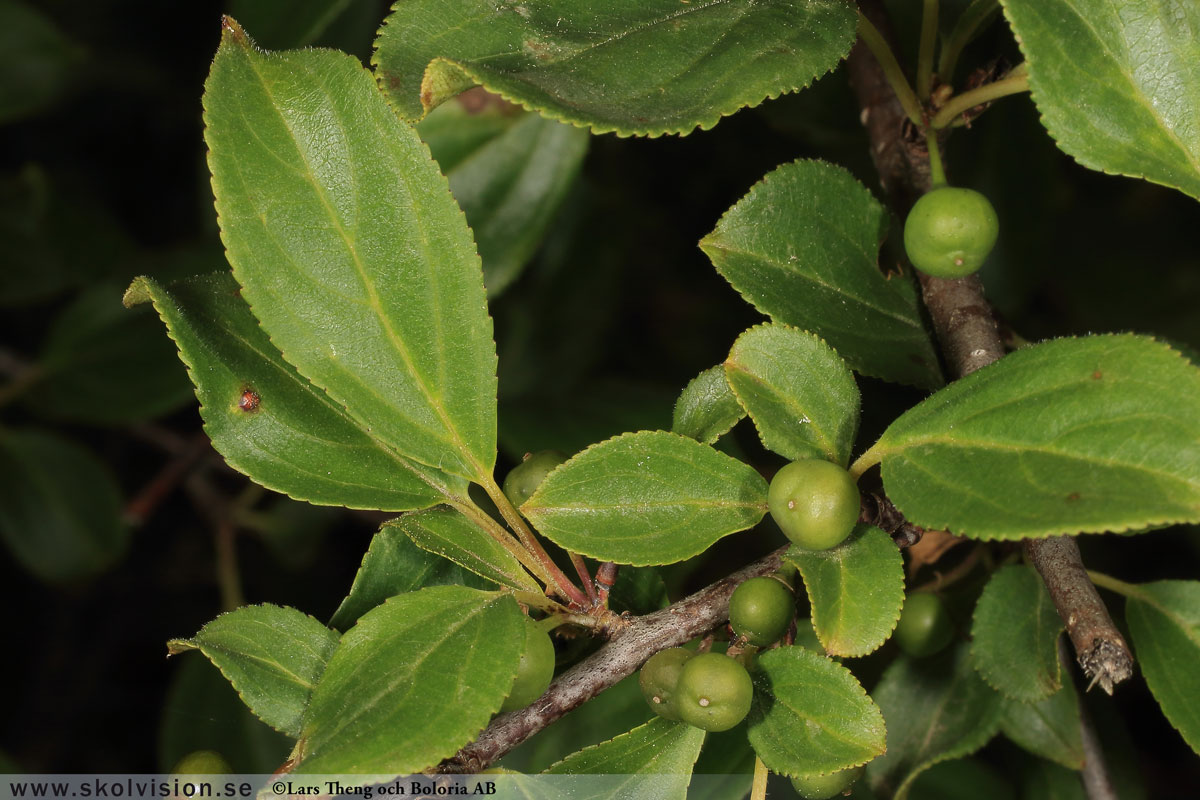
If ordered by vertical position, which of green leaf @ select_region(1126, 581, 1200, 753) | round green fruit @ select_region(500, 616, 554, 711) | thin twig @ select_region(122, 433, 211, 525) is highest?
round green fruit @ select_region(500, 616, 554, 711)

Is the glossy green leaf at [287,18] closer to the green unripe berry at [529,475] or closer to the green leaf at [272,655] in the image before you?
the green unripe berry at [529,475]

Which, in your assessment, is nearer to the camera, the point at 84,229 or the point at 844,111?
the point at 844,111

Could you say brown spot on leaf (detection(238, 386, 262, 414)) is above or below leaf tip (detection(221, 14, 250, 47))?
below

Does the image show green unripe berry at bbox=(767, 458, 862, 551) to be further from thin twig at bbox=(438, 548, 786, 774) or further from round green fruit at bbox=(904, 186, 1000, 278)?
round green fruit at bbox=(904, 186, 1000, 278)

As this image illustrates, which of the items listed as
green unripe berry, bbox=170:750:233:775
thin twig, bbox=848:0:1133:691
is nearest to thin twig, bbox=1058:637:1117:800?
thin twig, bbox=848:0:1133:691

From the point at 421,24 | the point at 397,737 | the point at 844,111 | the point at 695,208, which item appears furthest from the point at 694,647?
the point at 695,208

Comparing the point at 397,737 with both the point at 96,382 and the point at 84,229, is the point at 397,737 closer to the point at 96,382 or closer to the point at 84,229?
the point at 96,382

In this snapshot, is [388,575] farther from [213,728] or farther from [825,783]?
[213,728]
